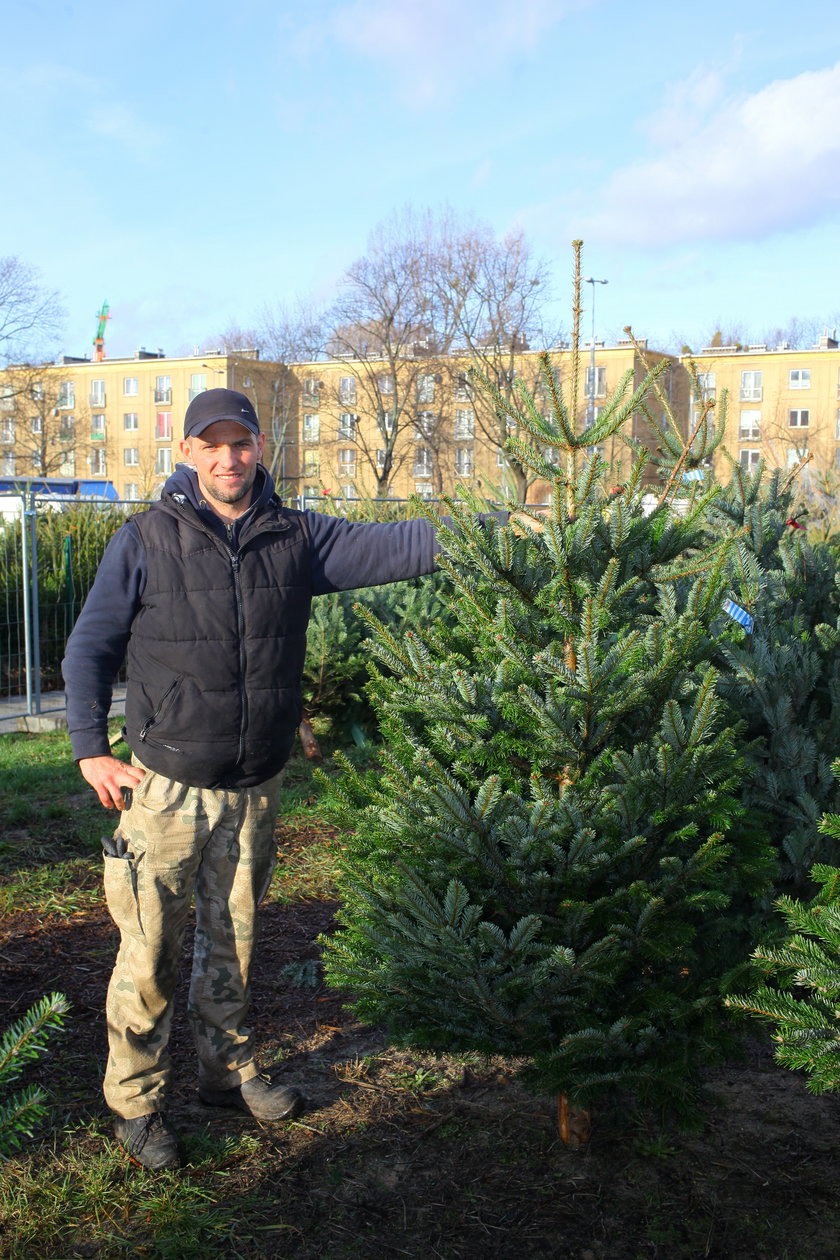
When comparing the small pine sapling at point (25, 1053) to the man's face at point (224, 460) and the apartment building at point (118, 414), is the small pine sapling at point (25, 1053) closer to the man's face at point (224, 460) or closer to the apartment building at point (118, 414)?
the man's face at point (224, 460)

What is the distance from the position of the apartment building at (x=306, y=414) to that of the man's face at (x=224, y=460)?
91.4ft

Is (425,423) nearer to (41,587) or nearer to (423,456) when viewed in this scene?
(423,456)

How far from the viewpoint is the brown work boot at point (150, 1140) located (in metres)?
3.14

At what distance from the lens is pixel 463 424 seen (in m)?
52.5

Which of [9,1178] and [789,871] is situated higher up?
[789,871]

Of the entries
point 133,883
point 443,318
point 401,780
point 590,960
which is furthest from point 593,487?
point 443,318

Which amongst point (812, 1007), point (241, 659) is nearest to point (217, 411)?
point (241, 659)

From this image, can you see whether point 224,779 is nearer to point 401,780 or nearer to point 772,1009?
point 401,780

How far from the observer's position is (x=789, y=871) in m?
3.78

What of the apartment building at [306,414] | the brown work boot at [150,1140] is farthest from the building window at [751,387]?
the brown work boot at [150,1140]

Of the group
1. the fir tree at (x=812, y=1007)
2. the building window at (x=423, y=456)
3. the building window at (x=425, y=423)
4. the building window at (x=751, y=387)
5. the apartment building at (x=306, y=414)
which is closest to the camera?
the fir tree at (x=812, y=1007)

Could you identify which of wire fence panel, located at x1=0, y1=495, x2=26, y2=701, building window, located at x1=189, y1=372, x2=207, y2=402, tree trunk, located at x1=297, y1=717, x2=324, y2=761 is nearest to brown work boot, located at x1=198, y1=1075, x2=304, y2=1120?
tree trunk, located at x1=297, y1=717, x2=324, y2=761

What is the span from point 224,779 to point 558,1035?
4.08 feet

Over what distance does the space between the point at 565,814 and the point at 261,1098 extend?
1.54 meters
